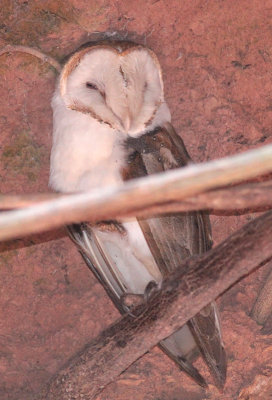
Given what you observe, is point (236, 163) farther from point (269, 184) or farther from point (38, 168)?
point (38, 168)

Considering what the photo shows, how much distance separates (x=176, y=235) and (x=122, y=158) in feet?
1.16

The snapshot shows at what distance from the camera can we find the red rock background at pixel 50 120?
8.98ft

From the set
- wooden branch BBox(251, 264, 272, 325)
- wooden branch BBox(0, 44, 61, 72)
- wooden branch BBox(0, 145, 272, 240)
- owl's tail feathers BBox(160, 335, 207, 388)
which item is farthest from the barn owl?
wooden branch BBox(0, 145, 272, 240)

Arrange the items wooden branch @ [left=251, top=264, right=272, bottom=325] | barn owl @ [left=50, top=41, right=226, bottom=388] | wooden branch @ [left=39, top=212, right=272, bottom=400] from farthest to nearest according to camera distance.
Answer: wooden branch @ [left=251, top=264, right=272, bottom=325] → barn owl @ [left=50, top=41, right=226, bottom=388] → wooden branch @ [left=39, top=212, right=272, bottom=400]

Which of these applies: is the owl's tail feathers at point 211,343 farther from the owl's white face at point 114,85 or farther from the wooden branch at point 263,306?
the owl's white face at point 114,85

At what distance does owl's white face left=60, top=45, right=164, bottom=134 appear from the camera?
2553 millimetres

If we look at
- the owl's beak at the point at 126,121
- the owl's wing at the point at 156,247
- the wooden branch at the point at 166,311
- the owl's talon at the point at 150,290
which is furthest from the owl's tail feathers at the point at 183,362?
the owl's beak at the point at 126,121

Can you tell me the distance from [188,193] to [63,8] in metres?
1.75

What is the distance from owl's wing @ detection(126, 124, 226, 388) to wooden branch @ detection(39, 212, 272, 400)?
12.7 inches

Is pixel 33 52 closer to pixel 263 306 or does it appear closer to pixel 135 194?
pixel 263 306

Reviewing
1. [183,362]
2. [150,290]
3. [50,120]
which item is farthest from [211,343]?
[50,120]

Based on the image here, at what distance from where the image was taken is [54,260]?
2.97 metres

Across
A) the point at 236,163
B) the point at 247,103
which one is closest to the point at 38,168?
the point at 247,103

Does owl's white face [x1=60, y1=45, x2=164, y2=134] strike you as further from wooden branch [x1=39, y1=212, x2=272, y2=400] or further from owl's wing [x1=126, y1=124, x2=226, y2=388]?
wooden branch [x1=39, y1=212, x2=272, y2=400]
